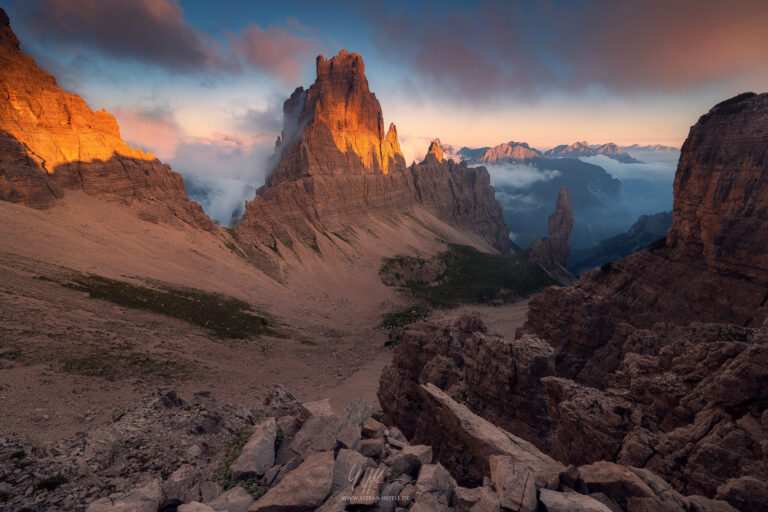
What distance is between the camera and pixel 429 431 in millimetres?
19984

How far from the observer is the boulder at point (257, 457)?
10.4m

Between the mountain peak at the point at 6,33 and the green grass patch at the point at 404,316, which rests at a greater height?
the mountain peak at the point at 6,33

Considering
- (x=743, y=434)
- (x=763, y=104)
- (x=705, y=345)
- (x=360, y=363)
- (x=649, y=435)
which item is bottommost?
(x=360, y=363)

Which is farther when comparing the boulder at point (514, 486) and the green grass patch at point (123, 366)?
the green grass patch at point (123, 366)

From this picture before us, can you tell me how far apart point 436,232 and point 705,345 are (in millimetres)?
114626

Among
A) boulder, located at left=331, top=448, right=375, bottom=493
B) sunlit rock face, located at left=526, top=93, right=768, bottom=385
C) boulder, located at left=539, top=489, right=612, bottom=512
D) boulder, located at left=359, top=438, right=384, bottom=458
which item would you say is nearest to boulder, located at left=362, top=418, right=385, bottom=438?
boulder, located at left=359, top=438, right=384, bottom=458

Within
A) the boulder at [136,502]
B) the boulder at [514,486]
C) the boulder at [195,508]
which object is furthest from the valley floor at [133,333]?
the boulder at [514,486]

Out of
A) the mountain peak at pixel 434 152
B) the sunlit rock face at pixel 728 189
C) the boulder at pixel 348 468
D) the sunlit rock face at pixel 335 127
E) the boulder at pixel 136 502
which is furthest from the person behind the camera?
the mountain peak at pixel 434 152

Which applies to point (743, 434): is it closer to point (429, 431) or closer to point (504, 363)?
point (504, 363)

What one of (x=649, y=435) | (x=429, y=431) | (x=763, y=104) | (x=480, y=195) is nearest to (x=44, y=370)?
(x=429, y=431)

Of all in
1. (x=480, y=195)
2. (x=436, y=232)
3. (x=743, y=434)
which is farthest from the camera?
(x=480, y=195)

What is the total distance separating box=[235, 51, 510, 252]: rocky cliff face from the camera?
84.3m

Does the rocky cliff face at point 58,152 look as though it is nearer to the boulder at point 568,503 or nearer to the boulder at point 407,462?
the boulder at point 407,462

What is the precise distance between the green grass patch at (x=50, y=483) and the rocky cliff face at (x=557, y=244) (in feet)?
322
